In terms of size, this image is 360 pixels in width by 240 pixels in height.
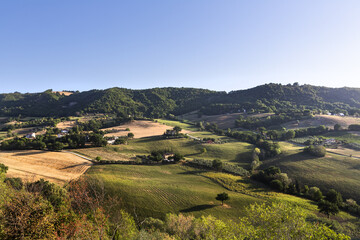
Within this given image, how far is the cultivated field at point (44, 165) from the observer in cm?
4972

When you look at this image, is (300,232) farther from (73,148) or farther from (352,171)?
(73,148)

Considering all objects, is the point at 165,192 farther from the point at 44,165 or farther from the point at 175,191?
the point at 44,165

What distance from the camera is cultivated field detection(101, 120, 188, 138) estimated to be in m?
110

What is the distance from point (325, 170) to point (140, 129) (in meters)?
108

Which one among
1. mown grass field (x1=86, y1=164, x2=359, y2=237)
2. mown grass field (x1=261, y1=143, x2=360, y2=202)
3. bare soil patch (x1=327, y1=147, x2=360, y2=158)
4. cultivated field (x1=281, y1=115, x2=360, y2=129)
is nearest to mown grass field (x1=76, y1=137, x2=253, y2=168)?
mown grass field (x1=261, y1=143, x2=360, y2=202)

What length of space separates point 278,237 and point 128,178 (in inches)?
1740

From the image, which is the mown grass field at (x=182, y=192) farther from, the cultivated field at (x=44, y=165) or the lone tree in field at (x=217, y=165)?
the cultivated field at (x=44, y=165)

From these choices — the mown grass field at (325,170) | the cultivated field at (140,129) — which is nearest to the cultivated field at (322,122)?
the mown grass field at (325,170)

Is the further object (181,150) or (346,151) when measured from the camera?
(181,150)

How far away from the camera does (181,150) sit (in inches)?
3319

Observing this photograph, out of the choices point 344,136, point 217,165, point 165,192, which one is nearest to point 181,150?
point 217,165

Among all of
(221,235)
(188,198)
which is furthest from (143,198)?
(221,235)

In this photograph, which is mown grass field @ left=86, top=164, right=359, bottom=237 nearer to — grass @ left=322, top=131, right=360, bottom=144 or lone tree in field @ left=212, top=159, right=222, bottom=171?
lone tree in field @ left=212, top=159, right=222, bottom=171

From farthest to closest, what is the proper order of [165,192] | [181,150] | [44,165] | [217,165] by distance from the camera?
[181,150]
[217,165]
[44,165]
[165,192]
